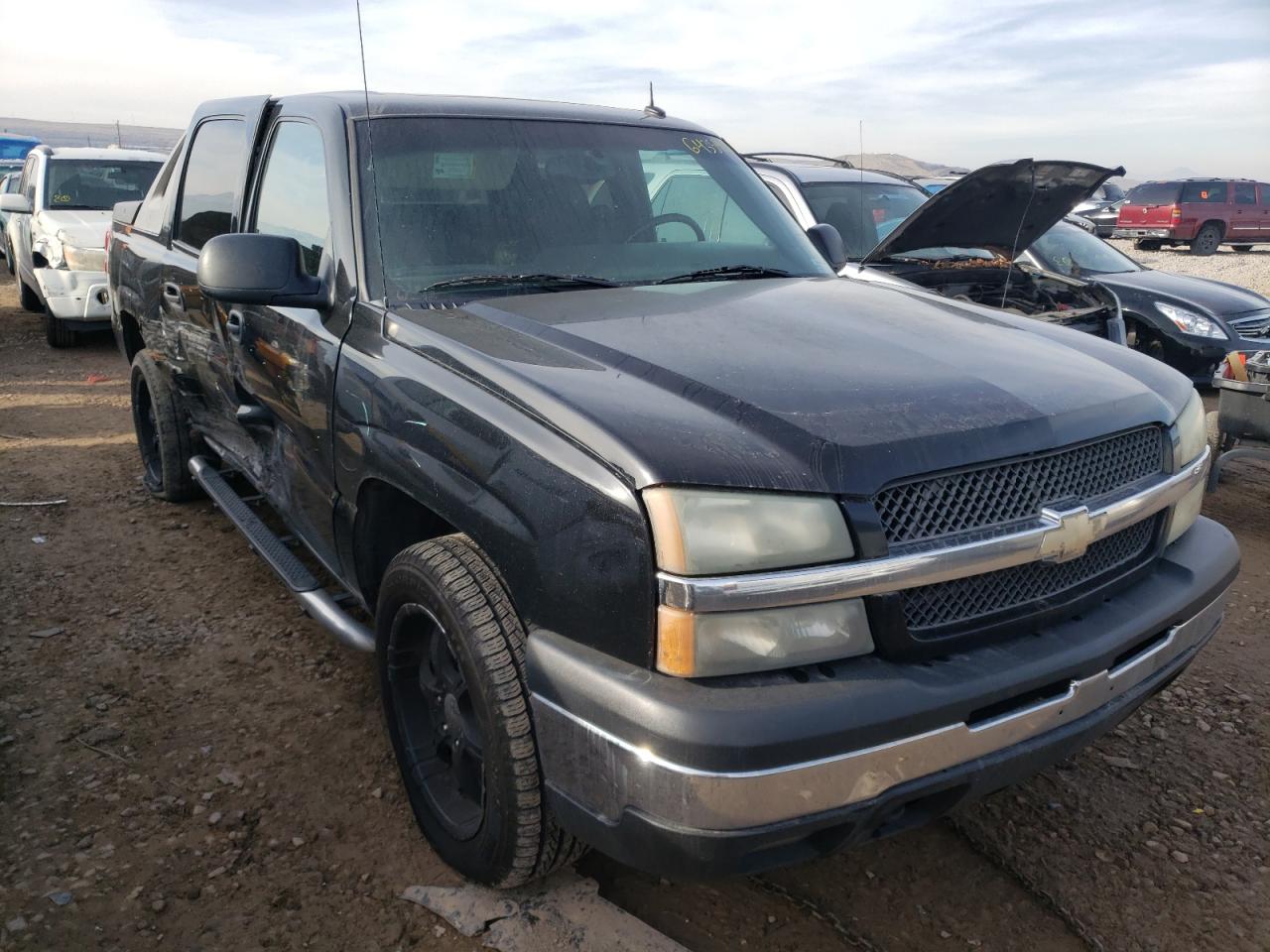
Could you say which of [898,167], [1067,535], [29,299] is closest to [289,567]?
[1067,535]

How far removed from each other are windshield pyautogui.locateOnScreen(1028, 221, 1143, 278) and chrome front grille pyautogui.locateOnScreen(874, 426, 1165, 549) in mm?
5724

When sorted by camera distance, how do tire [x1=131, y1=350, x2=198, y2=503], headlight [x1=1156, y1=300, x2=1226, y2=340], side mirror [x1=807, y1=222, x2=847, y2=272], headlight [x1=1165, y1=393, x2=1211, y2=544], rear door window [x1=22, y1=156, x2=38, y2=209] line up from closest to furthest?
headlight [x1=1165, y1=393, x2=1211, y2=544], side mirror [x1=807, y1=222, x2=847, y2=272], tire [x1=131, y1=350, x2=198, y2=503], headlight [x1=1156, y1=300, x2=1226, y2=340], rear door window [x1=22, y1=156, x2=38, y2=209]

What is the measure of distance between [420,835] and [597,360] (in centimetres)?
131

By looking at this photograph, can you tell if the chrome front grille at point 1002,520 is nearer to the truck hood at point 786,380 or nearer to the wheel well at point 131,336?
the truck hood at point 786,380

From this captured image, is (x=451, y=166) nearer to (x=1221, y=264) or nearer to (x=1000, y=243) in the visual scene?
(x=1000, y=243)

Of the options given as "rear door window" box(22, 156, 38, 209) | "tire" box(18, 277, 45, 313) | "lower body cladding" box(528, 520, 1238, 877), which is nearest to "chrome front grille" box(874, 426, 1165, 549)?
"lower body cladding" box(528, 520, 1238, 877)

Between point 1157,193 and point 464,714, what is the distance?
2420 cm

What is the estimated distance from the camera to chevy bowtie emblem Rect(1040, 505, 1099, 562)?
199cm

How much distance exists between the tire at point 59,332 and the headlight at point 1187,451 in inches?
379

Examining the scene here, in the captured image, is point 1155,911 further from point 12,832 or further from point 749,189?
point 12,832

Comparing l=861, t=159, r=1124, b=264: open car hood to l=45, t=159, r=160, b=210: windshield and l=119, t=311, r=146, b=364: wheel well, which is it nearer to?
l=119, t=311, r=146, b=364: wheel well

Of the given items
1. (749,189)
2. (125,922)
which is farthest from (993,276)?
(125,922)

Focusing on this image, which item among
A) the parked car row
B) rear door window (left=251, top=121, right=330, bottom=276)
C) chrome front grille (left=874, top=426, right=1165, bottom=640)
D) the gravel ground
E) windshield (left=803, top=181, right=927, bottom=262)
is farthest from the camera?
the gravel ground

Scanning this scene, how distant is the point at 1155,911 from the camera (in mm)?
2354
